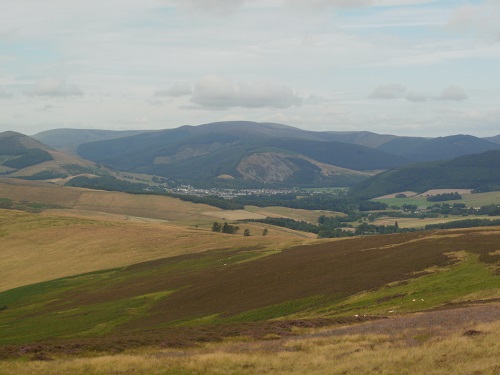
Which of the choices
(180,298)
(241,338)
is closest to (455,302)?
(241,338)

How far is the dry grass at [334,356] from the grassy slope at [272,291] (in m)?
8.32

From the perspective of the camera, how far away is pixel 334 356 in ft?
107

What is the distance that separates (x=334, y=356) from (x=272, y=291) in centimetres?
3721

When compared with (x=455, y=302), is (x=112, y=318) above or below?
below

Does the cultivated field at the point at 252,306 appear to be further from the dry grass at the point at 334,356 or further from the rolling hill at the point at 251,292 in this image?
the rolling hill at the point at 251,292

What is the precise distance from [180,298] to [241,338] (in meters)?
33.5

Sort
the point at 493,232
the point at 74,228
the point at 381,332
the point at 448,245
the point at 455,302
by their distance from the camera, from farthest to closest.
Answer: the point at 74,228
the point at 493,232
the point at 448,245
the point at 455,302
the point at 381,332

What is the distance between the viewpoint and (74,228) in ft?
541

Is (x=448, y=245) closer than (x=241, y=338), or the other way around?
(x=241, y=338)

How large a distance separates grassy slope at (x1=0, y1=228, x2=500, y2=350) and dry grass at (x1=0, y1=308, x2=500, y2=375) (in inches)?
327

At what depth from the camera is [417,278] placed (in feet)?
207

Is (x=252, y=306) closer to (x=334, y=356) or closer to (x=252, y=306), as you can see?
(x=252, y=306)

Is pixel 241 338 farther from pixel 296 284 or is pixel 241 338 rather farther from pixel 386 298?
pixel 296 284

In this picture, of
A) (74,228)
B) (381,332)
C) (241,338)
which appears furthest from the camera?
(74,228)
